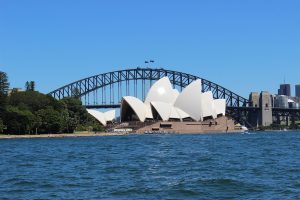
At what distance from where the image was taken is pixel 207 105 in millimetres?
175250

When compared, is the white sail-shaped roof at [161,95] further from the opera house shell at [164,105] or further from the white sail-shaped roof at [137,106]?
the white sail-shaped roof at [137,106]

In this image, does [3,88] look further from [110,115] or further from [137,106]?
[110,115]

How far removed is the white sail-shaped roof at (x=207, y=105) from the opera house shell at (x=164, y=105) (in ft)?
5.18

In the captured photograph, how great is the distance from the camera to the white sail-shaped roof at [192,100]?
15950cm

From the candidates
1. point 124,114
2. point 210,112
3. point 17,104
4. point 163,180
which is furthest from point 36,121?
point 163,180

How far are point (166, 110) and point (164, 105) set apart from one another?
1579 mm

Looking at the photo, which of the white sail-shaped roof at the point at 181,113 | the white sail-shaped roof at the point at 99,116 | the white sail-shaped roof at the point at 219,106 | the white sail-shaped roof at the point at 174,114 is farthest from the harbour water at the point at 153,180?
the white sail-shaped roof at the point at 219,106

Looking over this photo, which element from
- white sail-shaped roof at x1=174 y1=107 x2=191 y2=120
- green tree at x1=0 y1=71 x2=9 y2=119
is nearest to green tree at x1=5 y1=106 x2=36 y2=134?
green tree at x1=0 y1=71 x2=9 y2=119

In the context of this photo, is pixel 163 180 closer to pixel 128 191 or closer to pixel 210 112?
pixel 128 191

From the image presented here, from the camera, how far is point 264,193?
23422 mm

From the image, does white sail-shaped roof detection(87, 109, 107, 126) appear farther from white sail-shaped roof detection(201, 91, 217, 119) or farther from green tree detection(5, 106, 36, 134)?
green tree detection(5, 106, 36, 134)

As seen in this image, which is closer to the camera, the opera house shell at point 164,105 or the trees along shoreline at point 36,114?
the trees along shoreline at point 36,114

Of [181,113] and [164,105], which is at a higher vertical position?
[164,105]

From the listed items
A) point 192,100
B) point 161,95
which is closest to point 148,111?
point 161,95
